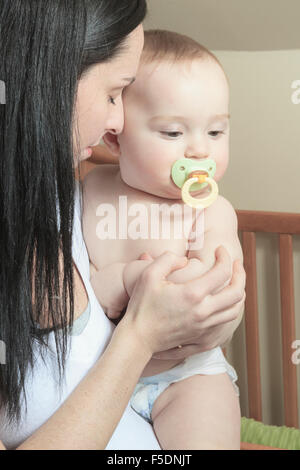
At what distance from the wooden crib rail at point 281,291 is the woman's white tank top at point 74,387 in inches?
26.0

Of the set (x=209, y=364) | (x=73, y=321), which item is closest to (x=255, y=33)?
(x=209, y=364)

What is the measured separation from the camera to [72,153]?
763mm

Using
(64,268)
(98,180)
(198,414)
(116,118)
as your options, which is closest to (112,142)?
(98,180)

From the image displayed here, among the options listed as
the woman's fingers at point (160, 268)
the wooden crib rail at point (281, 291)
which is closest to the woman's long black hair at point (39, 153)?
the woman's fingers at point (160, 268)

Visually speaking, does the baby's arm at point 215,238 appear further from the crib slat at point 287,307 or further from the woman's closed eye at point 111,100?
the crib slat at point 287,307

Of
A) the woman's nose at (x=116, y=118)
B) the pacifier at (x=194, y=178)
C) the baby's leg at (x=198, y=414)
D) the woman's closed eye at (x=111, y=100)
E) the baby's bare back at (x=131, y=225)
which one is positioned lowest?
the baby's leg at (x=198, y=414)

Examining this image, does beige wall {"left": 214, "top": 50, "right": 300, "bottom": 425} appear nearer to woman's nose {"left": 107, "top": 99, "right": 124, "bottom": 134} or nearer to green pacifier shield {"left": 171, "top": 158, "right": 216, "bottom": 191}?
green pacifier shield {"left": 171, "top": 158, "right": 216, "bottom": 191}

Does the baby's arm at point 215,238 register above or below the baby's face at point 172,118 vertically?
below

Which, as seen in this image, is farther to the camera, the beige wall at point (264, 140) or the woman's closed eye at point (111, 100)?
the beige wall at point (264, 140)

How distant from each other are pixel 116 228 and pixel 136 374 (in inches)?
11.9

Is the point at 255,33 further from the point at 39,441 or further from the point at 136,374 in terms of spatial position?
the point at 39,441

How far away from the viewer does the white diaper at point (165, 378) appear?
1.02 meters

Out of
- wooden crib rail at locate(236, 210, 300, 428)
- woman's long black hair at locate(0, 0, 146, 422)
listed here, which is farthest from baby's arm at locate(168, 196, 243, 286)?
wooden crib rail at locate(236, 210, 300, 428)

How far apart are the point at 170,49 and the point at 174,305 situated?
1.35 feet
